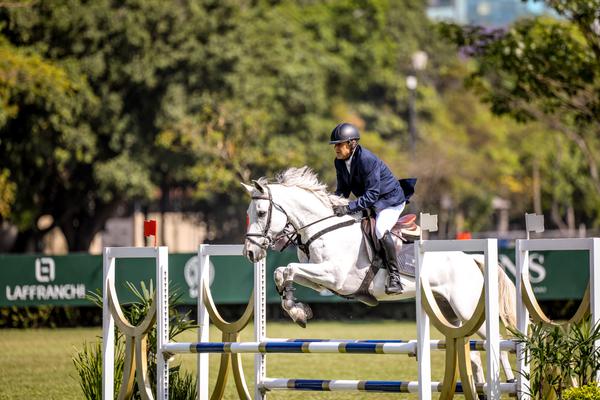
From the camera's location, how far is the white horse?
998 centimetres

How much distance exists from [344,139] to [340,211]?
2.27 feet

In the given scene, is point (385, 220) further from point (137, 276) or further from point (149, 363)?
point (137, 276)

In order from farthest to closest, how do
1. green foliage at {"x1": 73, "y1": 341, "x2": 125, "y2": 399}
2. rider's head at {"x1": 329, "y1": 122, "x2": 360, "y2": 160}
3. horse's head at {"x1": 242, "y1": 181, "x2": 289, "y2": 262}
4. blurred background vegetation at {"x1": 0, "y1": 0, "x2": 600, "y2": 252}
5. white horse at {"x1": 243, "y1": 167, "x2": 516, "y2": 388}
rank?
blurred background vegetation at {"x1": 0, "y1": 0, "x2": 600, "y2": 252} < rider's head at {"x1": 329, "y1": 122, "x2": 360, "y2": 160} < green foliage at {"x1": 73, "y1": 341, "x2": 125, "y2": 399} < white horse at {"x1": 243, "y1": 167, "x2": 516, "y2": 388} < horse's head at {"x1": 242, "y1": 181, "x2": 289, "y2": 262}

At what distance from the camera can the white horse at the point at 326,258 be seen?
9984mm

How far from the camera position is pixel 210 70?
39.3 meters

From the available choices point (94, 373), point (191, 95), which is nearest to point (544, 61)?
point (94, 373)

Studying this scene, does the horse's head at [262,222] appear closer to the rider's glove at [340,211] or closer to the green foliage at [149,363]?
the rider's glove at [340,211]

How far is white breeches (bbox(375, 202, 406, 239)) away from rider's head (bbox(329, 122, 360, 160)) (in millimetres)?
641

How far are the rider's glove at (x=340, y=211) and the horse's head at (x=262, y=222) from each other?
0.51 meters

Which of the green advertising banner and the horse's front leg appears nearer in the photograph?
the horse's front leg

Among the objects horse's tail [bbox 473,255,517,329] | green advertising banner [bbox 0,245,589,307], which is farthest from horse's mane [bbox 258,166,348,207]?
green advertising banner [bbox 0,245,589,307]

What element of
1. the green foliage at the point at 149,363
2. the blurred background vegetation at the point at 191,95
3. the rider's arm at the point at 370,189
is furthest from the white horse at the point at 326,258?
the blurred background vegetation at the point at 191,95

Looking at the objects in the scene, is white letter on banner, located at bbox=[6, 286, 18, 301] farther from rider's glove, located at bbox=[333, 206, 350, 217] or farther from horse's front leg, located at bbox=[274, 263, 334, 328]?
horse's front leg, located at bbox=[274, 263, 334, 328]

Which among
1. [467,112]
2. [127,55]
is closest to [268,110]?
[127,55]
